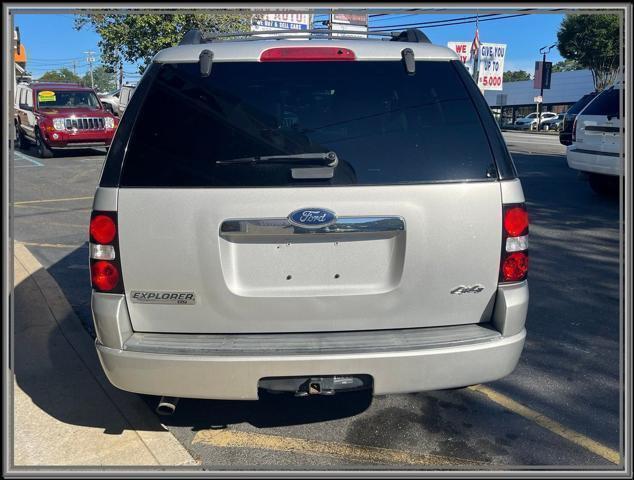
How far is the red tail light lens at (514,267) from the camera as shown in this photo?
297 cm

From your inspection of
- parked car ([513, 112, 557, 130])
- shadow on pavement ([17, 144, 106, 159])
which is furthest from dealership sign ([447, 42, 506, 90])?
shadow on pavement ([17, 144, 106, 159])

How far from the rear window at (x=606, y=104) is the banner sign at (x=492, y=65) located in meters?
29.4

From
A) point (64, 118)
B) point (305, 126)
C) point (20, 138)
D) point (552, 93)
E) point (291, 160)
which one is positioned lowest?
point (291, 160)

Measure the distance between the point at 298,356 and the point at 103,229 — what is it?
1.10 metres

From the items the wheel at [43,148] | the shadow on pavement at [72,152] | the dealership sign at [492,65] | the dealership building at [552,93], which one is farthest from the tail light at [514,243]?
the dealership building at [552,93]

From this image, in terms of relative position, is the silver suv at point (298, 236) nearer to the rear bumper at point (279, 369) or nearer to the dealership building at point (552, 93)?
the rear bumper at point (279, 369)

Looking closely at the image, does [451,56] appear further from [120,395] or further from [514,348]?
[120,395]

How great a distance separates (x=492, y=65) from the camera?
39.1 meters

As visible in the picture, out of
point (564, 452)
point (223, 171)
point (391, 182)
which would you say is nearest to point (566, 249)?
point (564, 452)

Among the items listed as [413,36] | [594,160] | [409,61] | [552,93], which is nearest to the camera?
[409,61]

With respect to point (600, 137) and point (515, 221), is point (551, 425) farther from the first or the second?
point (600, 137)

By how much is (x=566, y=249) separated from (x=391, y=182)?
5.23m

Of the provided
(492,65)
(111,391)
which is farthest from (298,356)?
(492,65)

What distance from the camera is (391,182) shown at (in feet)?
9.36
